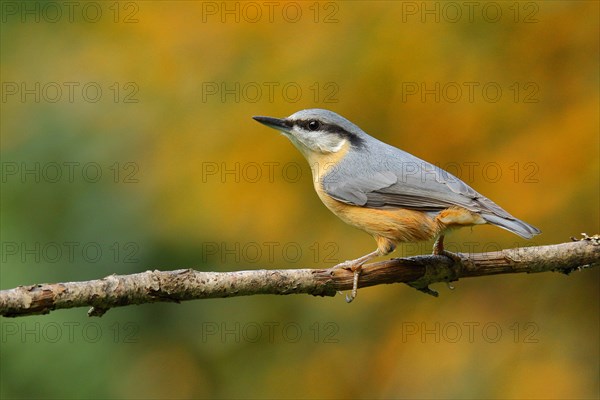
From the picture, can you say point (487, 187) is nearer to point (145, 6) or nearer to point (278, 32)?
point (278, 32)

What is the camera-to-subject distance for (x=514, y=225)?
149 inches

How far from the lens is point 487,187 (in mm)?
4781

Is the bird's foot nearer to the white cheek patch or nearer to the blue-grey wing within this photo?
the blue-grey wing

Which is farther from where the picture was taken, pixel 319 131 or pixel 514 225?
pixel 319 131

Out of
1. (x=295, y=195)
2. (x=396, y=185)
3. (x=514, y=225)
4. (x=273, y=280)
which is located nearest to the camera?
(x=273, y=280)

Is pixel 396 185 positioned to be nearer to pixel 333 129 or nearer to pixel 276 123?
pixel 333 129

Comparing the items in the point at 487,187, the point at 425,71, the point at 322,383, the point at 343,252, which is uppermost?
the point at 425,71

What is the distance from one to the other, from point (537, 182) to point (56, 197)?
3240 mm

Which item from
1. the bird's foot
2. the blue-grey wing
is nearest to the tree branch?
the bird's foot

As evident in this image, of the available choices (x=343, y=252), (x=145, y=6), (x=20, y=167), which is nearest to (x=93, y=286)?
(x=343, y=252)

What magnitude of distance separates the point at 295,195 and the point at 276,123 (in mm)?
629

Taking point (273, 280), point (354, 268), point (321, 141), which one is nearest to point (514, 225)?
point (354, 268)

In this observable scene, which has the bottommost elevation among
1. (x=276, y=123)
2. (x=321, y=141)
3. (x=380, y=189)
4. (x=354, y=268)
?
(x=354, y=268)

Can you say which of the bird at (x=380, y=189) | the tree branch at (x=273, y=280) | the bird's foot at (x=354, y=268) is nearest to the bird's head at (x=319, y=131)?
the bird at (x=380, y=189)
